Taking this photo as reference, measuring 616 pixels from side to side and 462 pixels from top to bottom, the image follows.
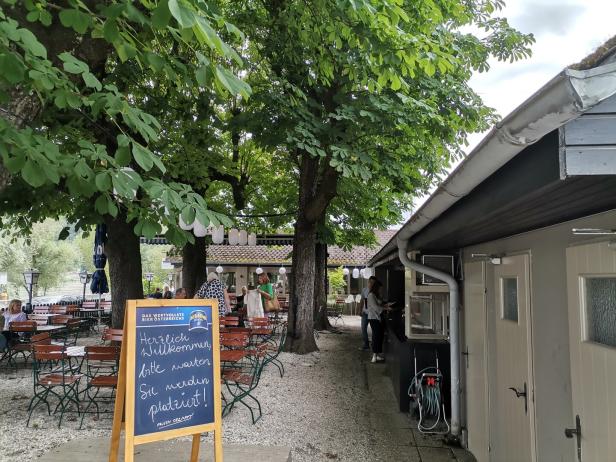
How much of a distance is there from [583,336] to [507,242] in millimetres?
1693

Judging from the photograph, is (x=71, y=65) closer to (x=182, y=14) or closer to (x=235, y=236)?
(x=182, y=14)

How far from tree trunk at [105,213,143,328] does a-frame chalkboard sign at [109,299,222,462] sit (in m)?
7.38

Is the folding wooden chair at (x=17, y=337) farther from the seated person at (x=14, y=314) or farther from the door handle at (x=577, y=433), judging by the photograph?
the door handle at (x=577, y=433)

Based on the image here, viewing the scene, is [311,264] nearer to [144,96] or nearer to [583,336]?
[144,96]

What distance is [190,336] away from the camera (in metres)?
3.93

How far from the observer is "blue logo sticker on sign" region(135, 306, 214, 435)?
11.6 ft

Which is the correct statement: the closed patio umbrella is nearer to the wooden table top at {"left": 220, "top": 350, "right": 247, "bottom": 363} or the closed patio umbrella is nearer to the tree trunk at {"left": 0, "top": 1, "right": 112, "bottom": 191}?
the wooden table top at {"left": 220, "top": 350, "right": 247, "bottom": 363}

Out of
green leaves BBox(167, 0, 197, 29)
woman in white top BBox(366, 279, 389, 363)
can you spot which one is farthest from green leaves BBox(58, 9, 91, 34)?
woman in white top BBox(366, 279, 389, 363)

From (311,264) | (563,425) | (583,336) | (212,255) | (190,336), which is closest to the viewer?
(583,336)

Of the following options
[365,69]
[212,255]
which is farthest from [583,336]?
[212,255]

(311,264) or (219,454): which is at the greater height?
(311,264)

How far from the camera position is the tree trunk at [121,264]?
10.7 m

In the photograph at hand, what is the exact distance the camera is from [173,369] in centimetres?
374

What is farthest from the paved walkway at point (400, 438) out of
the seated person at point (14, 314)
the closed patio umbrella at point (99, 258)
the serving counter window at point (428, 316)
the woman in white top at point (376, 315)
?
the seated person at point (14, 314)
